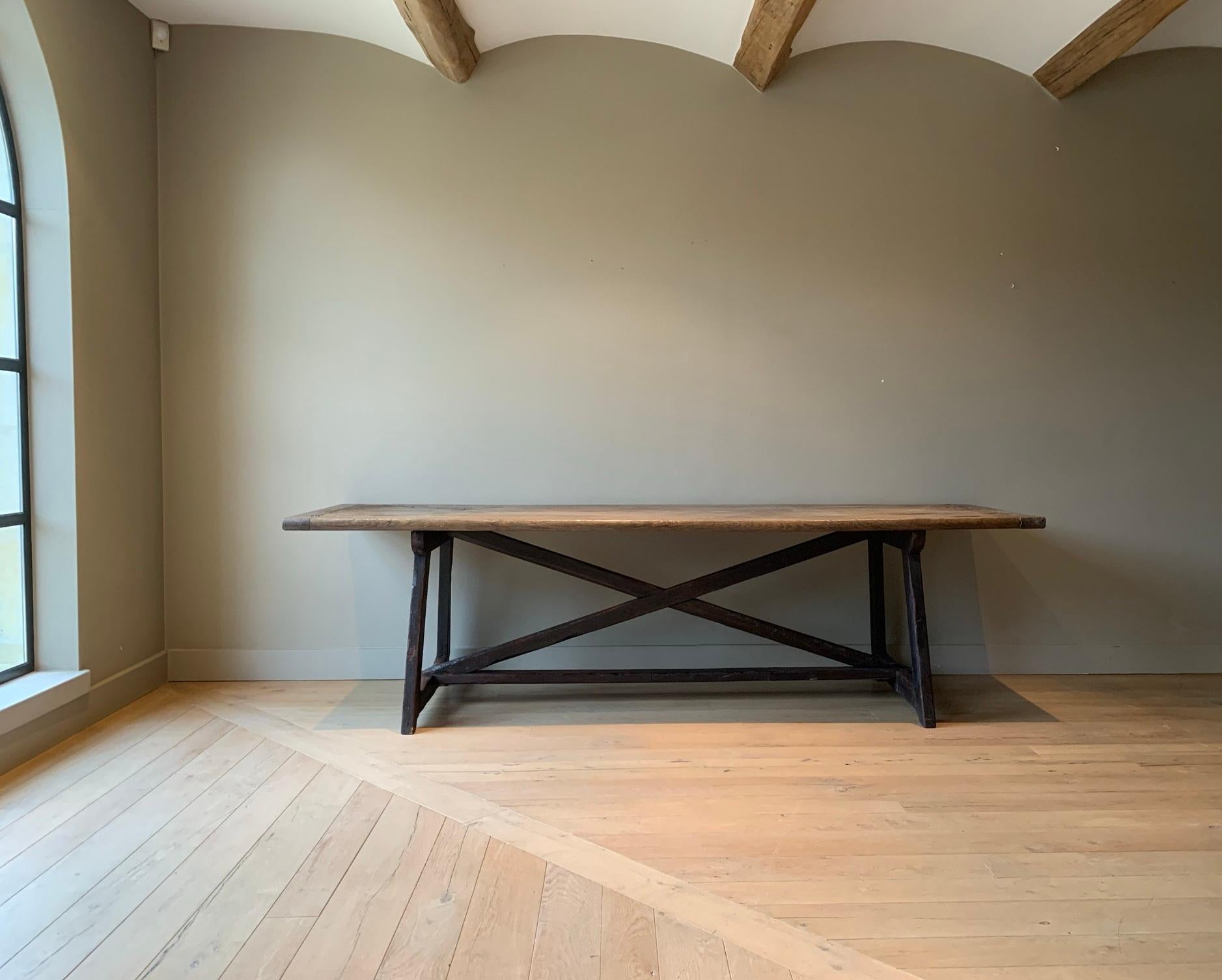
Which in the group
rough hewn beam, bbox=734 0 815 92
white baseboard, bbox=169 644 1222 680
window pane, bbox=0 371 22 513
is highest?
rough hewn beam, bbox=734 0 815 92

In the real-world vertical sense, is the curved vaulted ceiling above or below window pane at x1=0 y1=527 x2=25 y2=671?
above

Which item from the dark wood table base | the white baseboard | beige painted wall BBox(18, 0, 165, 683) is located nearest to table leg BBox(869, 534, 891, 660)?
the dark wood table base

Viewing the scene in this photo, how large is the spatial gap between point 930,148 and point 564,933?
285cm

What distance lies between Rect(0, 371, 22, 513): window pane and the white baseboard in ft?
2.59

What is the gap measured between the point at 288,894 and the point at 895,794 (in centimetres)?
141

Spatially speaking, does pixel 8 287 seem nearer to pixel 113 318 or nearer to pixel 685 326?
pixel 113 318

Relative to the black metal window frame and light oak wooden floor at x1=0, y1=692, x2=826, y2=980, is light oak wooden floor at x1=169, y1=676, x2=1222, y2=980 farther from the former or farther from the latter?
the black metal window frame

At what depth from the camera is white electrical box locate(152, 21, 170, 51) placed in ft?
8.50

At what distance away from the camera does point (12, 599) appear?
87.1 inches

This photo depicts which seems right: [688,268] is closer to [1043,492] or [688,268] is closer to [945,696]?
[1043,492]

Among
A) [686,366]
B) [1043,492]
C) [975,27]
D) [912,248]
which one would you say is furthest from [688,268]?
[1043,492]

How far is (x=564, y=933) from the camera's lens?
4.21 ft

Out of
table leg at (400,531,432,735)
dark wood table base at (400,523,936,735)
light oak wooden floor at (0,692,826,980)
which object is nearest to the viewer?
light oak wooden floor at (0,692,826,980)

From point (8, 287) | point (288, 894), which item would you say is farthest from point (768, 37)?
point (288, 894)
